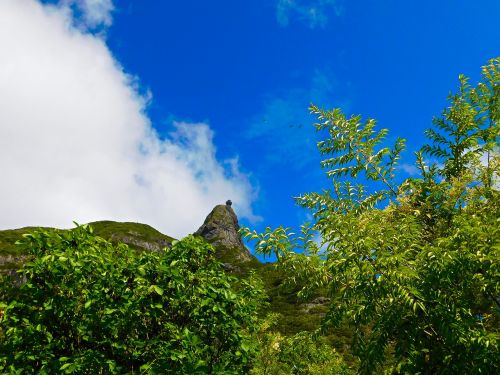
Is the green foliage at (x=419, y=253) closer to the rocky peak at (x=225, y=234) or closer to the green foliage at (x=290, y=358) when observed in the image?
the green foliage at (x=290, y=358)

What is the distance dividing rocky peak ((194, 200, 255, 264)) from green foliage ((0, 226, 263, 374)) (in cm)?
13250

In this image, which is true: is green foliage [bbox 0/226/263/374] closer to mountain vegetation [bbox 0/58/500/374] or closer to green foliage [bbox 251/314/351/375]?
mountain vegetation [bbox 0/58/500/374]

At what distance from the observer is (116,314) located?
708 centimetres

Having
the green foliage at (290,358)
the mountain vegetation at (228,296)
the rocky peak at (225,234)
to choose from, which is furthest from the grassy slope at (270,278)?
the rocky peak at (225,234)

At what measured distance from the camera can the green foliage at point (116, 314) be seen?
273 inches

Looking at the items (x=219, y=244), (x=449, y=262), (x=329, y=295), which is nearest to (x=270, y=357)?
(x=329, y=295)

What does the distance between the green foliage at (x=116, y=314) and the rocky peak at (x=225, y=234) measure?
132501 mm

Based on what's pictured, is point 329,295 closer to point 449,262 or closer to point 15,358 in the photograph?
point 449,262

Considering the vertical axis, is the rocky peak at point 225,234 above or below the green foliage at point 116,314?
above

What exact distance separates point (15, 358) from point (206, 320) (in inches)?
121

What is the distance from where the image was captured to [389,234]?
771 cm

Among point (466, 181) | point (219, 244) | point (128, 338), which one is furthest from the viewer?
point (219, 244)

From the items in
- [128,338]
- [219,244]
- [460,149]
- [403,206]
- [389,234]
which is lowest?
[128,338]

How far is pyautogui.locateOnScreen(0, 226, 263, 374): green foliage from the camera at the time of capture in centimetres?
693
